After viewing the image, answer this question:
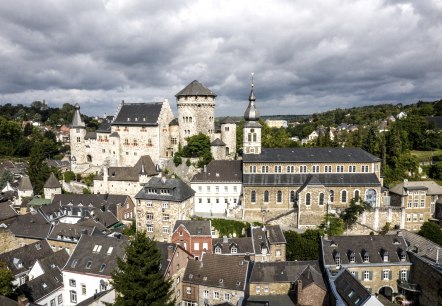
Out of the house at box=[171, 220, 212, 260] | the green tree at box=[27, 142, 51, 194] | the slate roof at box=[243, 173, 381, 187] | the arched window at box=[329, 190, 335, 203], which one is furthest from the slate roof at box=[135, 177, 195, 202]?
the green tree at box=[27, 142, 51, 194]

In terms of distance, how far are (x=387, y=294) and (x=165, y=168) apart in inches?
1553

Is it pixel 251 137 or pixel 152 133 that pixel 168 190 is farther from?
pixel 152 133

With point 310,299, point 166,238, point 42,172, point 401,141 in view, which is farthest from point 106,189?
point 401,141

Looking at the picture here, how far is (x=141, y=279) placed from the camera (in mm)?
26000

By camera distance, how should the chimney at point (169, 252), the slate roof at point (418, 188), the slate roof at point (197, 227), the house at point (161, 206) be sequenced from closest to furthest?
the chimney at point (169, 252), the slate roof at point (197, 227), the house at point (161, 206), the slate roof at point (418, 188)

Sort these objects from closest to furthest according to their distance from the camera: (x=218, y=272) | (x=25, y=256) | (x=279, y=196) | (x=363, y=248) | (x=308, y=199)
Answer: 1. (x=218, y=272)
2. (x=363, y=248)
3. (x=25, y=256)
4. (x=308, y=199)
5. (x=279, y=196)

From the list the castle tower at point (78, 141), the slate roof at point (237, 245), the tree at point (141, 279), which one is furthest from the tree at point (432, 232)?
the castle tower at point (78, 141)

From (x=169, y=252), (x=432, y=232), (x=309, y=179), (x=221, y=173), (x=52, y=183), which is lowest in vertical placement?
(x=432, y=232)

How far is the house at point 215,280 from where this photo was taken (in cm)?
3525

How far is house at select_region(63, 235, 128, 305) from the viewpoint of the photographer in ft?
119

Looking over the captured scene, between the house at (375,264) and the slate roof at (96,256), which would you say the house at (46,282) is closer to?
the slate roof at (96,256)

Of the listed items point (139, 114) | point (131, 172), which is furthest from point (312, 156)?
point (139, 114)

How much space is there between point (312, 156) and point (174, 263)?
93.3ft

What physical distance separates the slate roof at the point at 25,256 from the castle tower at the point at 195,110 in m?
30.8
